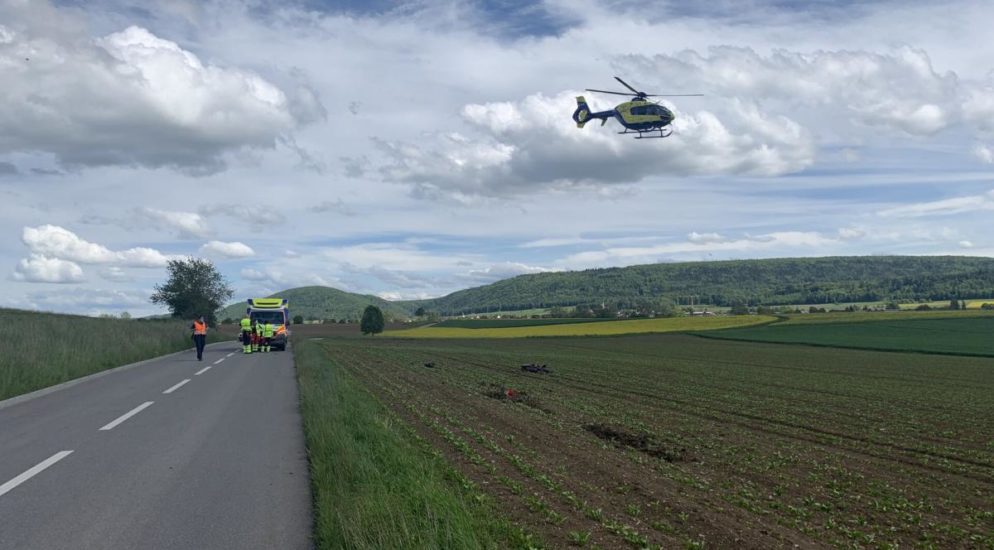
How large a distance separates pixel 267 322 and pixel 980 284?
141156 millimetres

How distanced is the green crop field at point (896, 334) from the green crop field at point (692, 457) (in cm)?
3116

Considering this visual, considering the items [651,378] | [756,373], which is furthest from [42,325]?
[756,373]

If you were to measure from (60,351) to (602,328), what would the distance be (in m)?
63.4

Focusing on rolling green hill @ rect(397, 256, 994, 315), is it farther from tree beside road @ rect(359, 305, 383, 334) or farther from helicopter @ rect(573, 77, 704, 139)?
helicopter @ rect(573, 77, 704, 139)

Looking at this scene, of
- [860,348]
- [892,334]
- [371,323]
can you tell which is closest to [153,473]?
[860,348]

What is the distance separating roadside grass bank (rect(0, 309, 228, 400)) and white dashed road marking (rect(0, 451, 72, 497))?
26.1 feet

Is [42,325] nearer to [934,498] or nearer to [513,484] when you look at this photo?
[513,484]

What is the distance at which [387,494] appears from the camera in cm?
672

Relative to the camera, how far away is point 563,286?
188125mm

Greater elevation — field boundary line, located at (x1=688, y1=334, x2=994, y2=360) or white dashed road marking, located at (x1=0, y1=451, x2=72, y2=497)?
white dashed road marking, located at (x1=0, y1=451, x2=72, y2=497)

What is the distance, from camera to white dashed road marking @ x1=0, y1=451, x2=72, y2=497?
25.2 feet

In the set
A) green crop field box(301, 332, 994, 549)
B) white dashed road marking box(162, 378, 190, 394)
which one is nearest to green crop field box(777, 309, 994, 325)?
green crop field box(301, 332, 994, 549)

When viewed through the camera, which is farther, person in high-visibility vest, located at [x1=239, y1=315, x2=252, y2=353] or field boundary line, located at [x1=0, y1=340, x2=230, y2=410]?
person in high-visibility vest, located at [x1=239, y1=315, x2=252, y2=353]

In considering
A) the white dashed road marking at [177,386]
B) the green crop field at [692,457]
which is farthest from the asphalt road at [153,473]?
the white dashed road marking at [177,386]
